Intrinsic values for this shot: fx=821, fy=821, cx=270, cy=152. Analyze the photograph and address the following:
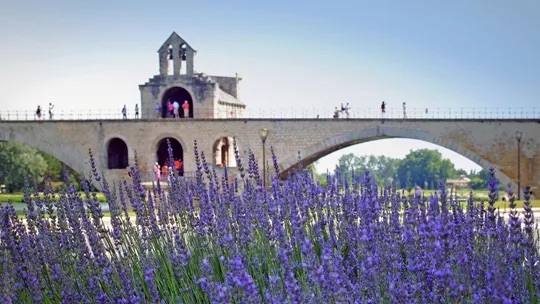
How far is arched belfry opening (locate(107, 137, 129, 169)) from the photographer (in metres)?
34.5

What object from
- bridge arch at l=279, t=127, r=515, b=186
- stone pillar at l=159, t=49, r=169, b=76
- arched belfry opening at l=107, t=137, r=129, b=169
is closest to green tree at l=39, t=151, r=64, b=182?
arched belfry opening at l=107, t=137, r=129, b=169

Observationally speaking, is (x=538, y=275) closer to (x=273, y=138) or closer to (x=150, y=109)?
(x=273, y=138)

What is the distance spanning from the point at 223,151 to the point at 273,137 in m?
7.23

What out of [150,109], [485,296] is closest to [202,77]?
[150,109]

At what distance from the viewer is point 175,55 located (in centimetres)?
3412

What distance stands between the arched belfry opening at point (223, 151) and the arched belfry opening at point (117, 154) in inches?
161

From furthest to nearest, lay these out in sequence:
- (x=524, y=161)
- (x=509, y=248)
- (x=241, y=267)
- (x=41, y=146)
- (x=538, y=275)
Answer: (x=41, y=146) → (x=524, y=161) → (x=509, y=248) → (x=538, y=275) → (x=241, y=267)

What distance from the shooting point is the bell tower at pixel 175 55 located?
3409 centimetres

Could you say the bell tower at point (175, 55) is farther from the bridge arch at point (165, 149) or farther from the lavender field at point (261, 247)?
the lavender field at point (261, 247)

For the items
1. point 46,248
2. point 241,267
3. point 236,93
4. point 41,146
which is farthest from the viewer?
point 236,93

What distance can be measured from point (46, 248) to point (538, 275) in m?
3.17

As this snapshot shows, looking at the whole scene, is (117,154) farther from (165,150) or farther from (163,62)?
(163,62)

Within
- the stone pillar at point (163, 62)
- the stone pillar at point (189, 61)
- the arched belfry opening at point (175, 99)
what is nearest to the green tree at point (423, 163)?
the arched belfry opening at point (175, 99)

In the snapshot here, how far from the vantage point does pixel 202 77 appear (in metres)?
34.2
